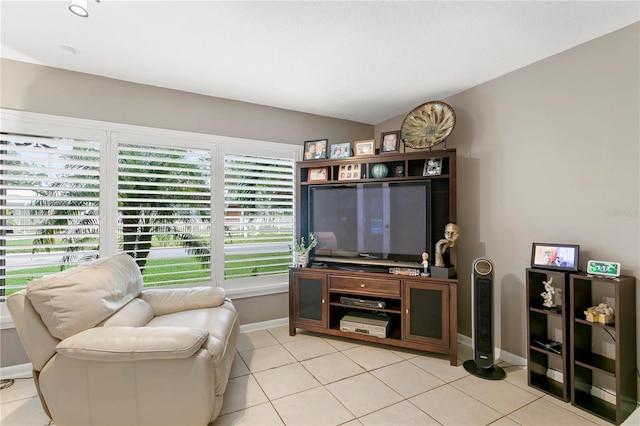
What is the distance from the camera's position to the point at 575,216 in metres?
2.22

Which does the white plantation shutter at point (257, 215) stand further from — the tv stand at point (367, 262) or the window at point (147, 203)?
the tv stand at point (367, 262)

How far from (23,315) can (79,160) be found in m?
1.56

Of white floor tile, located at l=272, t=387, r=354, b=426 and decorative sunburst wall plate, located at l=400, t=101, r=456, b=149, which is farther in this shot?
decorative sunburst wall plate, located at l=400, t=101, r=456, b=149

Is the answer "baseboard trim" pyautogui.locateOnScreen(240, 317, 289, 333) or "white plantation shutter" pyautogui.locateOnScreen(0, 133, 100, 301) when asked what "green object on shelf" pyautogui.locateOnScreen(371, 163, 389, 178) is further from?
"white plantation shutter" pyautogui.locateOnScreen(0, 133, 100, 301)

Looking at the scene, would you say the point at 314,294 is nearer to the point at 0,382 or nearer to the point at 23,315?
the point at 23,315

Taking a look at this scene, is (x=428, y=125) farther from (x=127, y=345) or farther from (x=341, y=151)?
(x=127, y=345)

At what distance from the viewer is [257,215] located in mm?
3480

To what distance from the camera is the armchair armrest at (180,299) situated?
2516 millimetres

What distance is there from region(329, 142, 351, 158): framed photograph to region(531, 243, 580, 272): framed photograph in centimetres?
191

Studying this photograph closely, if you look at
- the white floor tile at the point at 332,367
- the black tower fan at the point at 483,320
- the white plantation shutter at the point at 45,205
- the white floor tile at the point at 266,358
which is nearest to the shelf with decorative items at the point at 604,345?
the black tower fan at the point at 483,320

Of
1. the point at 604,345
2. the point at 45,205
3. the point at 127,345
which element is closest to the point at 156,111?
the point at 45,205

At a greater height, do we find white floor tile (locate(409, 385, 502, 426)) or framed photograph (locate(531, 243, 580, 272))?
framed photograph (locate(531, 243, 580, 272))

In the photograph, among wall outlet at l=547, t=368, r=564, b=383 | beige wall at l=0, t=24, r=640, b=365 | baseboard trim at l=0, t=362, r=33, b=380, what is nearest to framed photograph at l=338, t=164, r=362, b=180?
beige wall at l=0, t=24, r=640, b=365

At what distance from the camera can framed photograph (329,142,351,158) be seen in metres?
3.30
